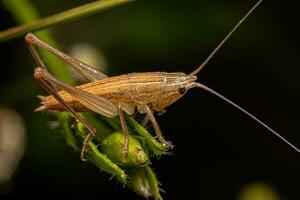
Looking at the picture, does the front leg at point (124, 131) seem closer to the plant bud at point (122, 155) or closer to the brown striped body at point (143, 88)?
the plant bud at point (122, 155)

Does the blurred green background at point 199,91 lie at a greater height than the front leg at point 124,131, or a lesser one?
greater

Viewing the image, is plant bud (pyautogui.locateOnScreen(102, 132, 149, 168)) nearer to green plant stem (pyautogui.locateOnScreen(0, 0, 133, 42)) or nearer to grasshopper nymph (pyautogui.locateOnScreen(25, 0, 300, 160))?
grasshopper nymph (pyautogui.locateOnScreen(25, 0, 300, 160))

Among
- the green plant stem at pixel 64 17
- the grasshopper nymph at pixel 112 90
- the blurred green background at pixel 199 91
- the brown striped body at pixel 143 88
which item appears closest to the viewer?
the green plant stem at pixel 64 17

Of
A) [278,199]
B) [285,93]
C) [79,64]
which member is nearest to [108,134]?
[79,64]

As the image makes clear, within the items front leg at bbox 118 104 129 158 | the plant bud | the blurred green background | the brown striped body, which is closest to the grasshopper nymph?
the brown striped body

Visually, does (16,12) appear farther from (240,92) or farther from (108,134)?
(240,92)

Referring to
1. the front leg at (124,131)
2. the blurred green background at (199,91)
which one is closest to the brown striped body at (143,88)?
the front leg at (124,131)

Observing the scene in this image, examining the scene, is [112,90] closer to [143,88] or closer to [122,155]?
[143,88]
